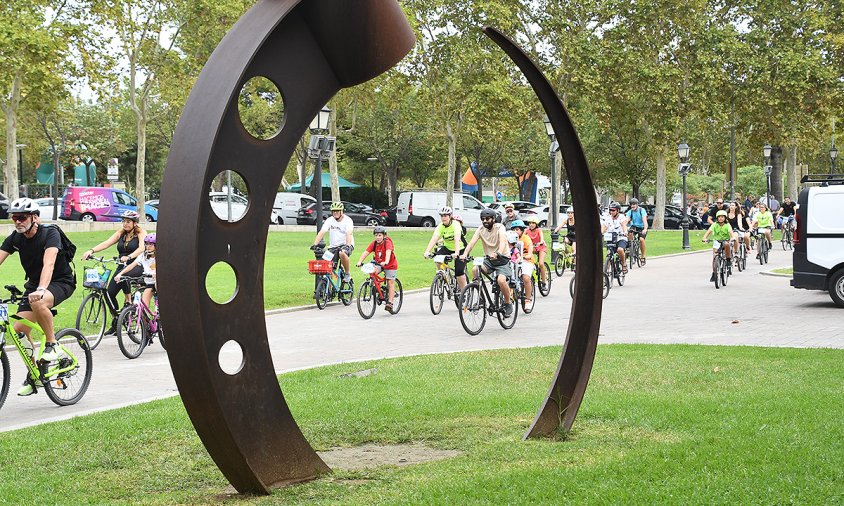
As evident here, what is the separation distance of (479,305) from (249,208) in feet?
28.6

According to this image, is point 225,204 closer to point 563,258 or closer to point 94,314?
point 563,258

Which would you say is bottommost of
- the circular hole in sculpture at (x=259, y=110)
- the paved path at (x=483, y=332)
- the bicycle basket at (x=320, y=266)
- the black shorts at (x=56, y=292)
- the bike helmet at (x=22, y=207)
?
the paved path at (x=483, y=332)

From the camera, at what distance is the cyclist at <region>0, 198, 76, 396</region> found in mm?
9359

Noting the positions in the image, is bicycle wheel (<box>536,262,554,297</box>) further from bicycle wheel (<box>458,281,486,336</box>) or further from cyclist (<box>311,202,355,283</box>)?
bicycle wheel (<box>458,281,486,336</box>)

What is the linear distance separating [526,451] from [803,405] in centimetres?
248

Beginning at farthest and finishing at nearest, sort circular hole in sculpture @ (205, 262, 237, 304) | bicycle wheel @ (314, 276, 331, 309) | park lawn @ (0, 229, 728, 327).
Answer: park lawn @ (0, 229, 728, 327) < circular hole in sculpture @ (205, 262, 237, 304) < bicycle wheel @ (314, 276, 331, 309)

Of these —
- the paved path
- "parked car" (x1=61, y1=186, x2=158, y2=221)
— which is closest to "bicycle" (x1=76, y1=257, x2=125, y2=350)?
the paved path

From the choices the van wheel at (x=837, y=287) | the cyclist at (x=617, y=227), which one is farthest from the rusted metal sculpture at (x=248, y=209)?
the cyclist at (x=617, y=227)

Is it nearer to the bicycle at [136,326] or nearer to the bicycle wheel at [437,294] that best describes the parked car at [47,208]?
the bicycle wheel at [437,294]

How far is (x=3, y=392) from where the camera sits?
9070mm

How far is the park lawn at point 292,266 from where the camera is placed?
19688mm

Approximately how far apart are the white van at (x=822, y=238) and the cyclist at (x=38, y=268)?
12214 millimetres

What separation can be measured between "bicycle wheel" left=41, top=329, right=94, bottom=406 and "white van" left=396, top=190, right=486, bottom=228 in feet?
131

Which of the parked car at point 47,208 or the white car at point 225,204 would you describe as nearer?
the white car at point 225,204
